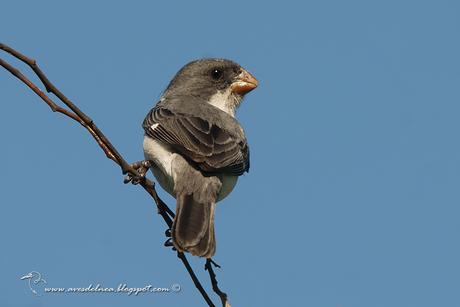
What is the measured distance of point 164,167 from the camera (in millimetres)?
7004

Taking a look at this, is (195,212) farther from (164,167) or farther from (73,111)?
(73,111)

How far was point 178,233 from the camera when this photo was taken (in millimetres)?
5832

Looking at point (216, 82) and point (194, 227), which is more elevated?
point (216, 82)

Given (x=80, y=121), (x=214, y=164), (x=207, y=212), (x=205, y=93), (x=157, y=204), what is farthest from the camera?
(x=205, y=93)

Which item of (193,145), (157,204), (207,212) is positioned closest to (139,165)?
(193,145)

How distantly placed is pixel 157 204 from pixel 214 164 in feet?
5.21

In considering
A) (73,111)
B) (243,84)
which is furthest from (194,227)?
(243,84)

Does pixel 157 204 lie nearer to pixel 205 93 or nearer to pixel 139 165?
pixel 139 165

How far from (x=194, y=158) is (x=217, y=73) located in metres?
2.95

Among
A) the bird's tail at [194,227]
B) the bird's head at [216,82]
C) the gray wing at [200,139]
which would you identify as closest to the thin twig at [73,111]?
the bird's tail at [194,227]

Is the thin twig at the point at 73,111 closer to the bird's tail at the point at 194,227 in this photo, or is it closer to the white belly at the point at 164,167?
the bird's tail at the point at 194,227

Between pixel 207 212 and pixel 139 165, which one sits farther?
pixel 139 165

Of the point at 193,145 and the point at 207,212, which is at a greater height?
the point at 193,145

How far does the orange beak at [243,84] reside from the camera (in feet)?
30.9
